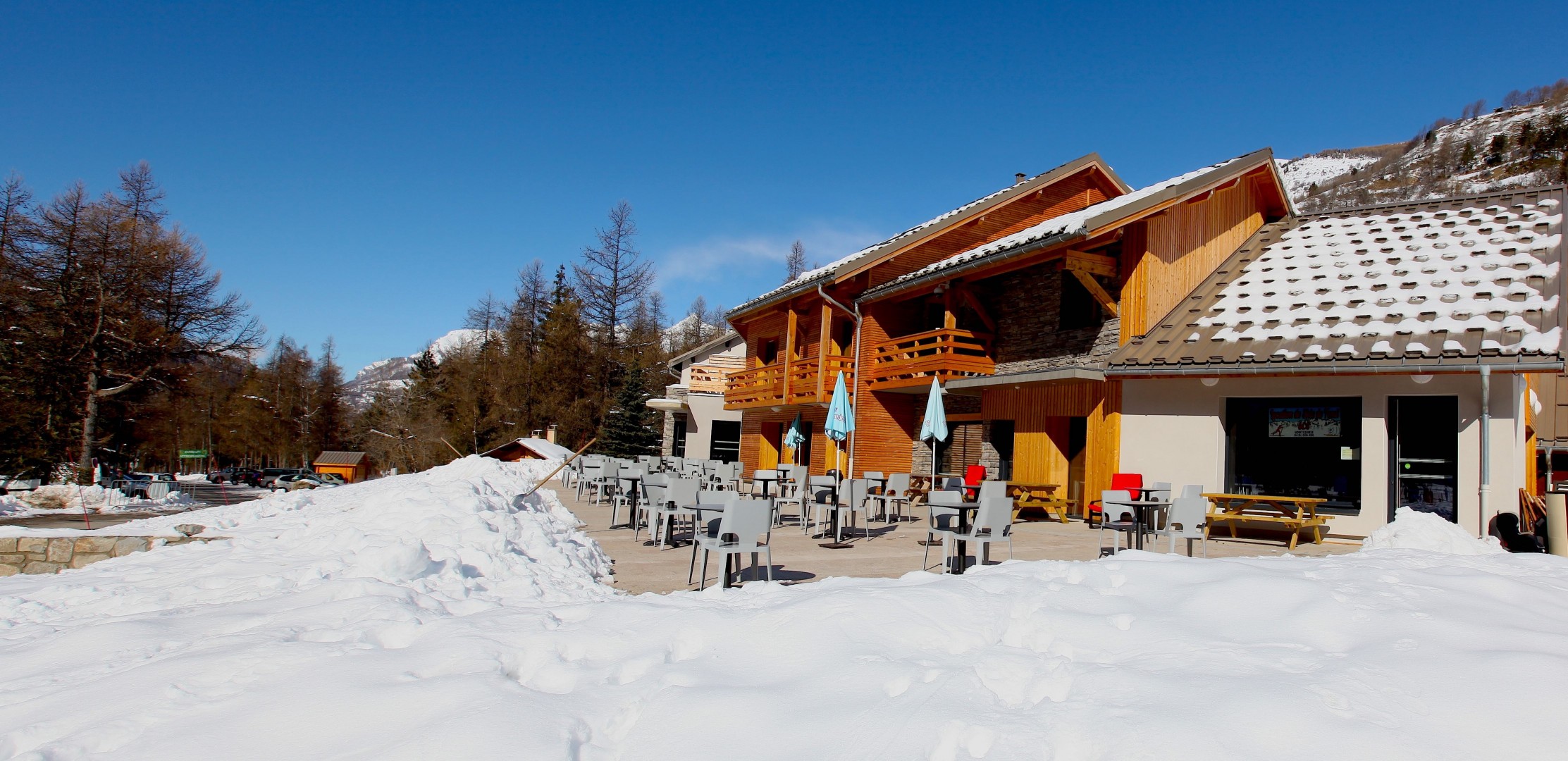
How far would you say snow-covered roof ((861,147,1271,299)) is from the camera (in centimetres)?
1336

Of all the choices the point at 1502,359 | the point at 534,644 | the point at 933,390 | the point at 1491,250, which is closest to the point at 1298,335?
the point at 1502,359

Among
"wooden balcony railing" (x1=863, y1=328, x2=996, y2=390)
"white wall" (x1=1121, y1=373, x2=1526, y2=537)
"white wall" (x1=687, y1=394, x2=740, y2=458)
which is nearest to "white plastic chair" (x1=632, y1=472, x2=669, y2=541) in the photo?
"wooden balcony railing" (x1=863, y1=328, x2=996, y2=390)

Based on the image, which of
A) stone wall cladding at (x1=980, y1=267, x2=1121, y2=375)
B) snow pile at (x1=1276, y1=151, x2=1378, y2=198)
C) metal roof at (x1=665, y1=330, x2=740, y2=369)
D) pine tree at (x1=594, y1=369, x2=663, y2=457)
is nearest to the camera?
stone wall cladding at (x1=980, y1=267, x2=1121, y2=375)

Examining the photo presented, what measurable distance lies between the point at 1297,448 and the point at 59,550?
15.1 m

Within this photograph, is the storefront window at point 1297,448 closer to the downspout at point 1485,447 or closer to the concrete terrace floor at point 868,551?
the concrete terrace floor at point 868,551

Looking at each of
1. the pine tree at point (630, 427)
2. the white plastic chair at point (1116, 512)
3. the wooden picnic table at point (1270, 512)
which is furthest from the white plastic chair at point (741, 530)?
the pine tree at point (630, 427)

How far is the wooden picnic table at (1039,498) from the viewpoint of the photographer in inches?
542

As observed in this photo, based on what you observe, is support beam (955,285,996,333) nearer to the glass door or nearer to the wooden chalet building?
the wooden chalet building

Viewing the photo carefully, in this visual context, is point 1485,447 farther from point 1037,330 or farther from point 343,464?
point 343,464

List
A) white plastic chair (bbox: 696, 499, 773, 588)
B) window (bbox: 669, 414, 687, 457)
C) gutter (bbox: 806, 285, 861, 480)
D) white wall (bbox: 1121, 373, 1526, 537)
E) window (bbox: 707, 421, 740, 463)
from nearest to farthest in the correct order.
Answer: white plastic chair (bbox: 696, 499, 773, 588) < white wall (bbox: 1121, 373, 1526, 537) < gutter (bbox: 806, 285, 861, 480) < window (bbox: 707, 421, 740, 463) < window (bbox: 669, 414, 687, 457)

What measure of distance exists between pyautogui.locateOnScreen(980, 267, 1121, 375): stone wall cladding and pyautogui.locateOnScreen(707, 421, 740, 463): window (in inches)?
619

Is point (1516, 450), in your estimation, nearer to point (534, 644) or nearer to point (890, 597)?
point (890, 597)

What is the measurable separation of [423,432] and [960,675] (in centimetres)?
4676

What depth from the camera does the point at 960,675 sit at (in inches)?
132
